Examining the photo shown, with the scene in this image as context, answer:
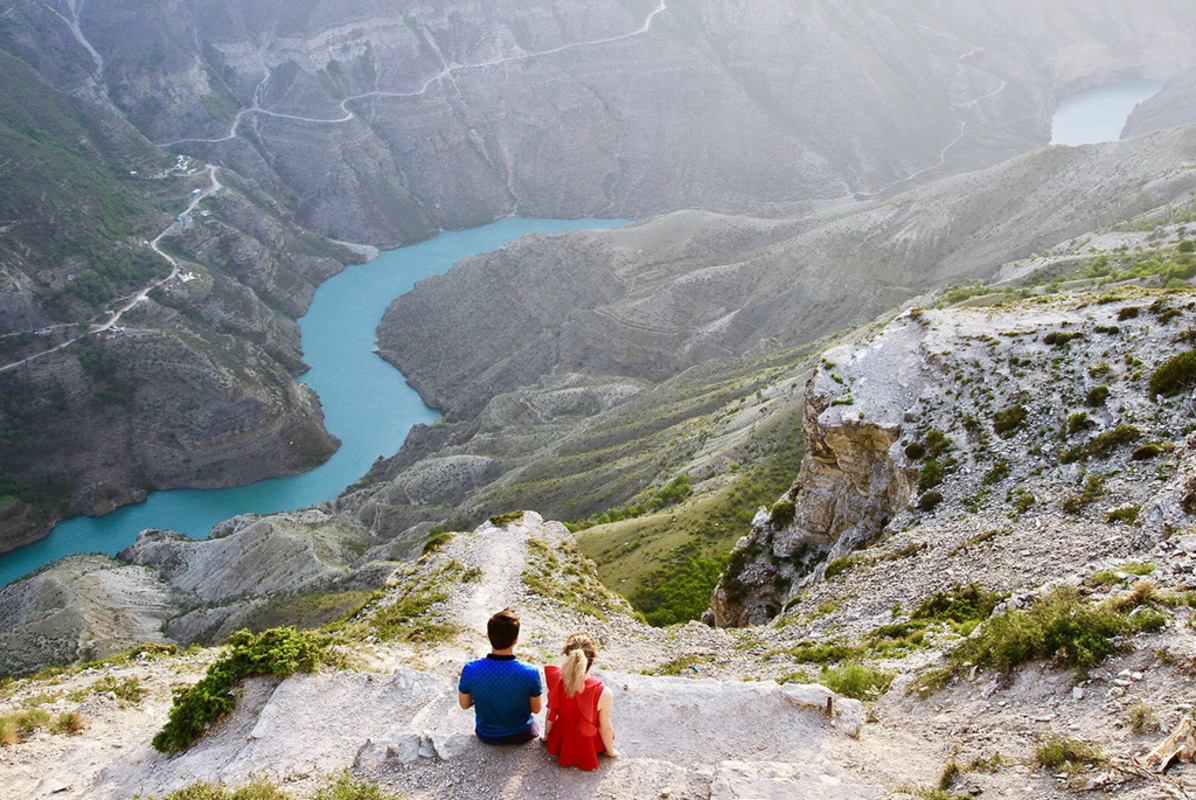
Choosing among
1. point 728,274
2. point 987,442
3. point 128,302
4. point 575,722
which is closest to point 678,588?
point 987,442

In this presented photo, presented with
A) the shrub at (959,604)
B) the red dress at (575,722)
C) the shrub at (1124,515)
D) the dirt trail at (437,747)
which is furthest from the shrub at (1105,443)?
the red dress at (575,722)

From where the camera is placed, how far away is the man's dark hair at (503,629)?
1098 centimetres

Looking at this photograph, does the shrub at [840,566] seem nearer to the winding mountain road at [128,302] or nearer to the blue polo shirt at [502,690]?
the blue polo shirt at [502,690]

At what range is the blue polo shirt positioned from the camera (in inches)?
445

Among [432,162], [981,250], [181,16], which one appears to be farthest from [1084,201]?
[181,16]

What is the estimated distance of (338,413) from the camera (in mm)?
90750

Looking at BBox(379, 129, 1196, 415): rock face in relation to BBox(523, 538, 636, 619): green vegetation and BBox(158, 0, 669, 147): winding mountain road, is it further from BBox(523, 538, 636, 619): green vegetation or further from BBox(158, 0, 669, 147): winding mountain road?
BBox(158, 0, 669, 147): winding mountain road

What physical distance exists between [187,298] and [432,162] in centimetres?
6090

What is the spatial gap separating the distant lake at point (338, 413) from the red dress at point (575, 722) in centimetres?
7155

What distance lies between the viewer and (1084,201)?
202 feet

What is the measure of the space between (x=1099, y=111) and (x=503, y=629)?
6992 inches

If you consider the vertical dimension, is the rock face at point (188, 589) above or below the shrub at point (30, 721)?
below

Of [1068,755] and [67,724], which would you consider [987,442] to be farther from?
[67,724]

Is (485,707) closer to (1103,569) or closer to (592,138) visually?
(1103,569)
